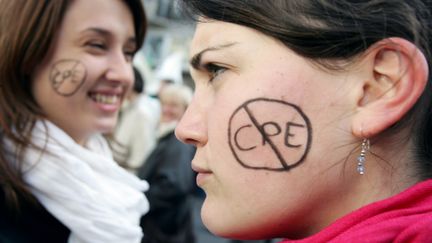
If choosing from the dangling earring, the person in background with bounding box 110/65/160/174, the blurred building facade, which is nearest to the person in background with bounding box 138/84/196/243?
the person in background with bounding box 110/65/160/174

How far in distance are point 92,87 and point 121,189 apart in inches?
18.7

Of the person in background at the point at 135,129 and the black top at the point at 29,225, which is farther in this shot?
the person in background at the point at 135,129

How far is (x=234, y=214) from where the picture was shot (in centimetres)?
105

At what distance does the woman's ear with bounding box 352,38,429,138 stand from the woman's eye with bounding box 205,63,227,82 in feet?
Answer: 1.03

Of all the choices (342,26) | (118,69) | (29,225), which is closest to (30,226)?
(29,225)

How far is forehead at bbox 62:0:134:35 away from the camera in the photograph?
187 centimetres

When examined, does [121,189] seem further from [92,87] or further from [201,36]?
[201,36]

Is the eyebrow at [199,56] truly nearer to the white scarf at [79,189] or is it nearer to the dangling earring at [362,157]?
the dangling earring at [362,157]

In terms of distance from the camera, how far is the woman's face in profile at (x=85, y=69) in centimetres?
187

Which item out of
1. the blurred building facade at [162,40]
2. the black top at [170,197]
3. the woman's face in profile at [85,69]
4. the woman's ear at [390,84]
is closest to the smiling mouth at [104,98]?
the woman's face in profile at [85,69]

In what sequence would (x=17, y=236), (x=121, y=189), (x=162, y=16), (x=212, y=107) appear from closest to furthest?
(x=212, y=107) → (x=17, y=236) → (x=121, y=189) → (x=162, y=16)

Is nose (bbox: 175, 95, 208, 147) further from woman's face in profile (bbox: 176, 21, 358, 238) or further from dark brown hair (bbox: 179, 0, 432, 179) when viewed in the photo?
dark brown hair (bbox: 179, 0, 432, 179)

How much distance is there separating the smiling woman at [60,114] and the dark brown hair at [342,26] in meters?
1.08

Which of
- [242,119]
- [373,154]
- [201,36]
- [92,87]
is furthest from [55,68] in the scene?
[373,154]
